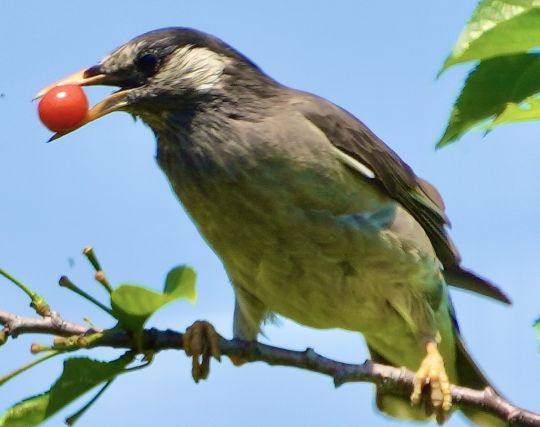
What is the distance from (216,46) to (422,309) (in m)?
1.63

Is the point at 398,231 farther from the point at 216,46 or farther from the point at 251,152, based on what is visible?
the point at 216,46

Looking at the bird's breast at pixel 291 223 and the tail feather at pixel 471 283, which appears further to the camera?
the tail feather at pixel 471 283

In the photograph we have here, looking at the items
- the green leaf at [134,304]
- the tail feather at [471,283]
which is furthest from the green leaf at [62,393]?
the tail feather at [471,283]

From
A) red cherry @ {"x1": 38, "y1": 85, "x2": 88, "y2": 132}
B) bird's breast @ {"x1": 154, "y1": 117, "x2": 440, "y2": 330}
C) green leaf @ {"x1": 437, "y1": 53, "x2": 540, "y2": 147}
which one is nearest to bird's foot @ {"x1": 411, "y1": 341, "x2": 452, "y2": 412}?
bird's breast @ {"x1": 154, "y1": 117, "x2": 440, "y2": 330}

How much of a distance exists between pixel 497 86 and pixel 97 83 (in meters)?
2.49

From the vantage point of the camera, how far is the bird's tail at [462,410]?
5.29 meters

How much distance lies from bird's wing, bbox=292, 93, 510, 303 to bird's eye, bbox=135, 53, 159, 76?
2.30ft

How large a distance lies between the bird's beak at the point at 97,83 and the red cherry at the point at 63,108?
0.11 m

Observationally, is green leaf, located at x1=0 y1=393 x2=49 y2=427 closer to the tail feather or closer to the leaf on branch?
the leaf on branch

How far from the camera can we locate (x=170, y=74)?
15.5 feet

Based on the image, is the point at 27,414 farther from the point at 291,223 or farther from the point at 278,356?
the point at 291,223

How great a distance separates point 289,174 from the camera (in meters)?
4.45

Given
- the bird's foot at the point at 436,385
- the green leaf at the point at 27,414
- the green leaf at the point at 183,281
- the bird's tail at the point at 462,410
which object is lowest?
the bird's tail at the point at 462,410

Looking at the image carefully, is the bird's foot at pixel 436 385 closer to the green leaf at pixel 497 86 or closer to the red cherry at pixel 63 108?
the red cherry at pixel 63 108
